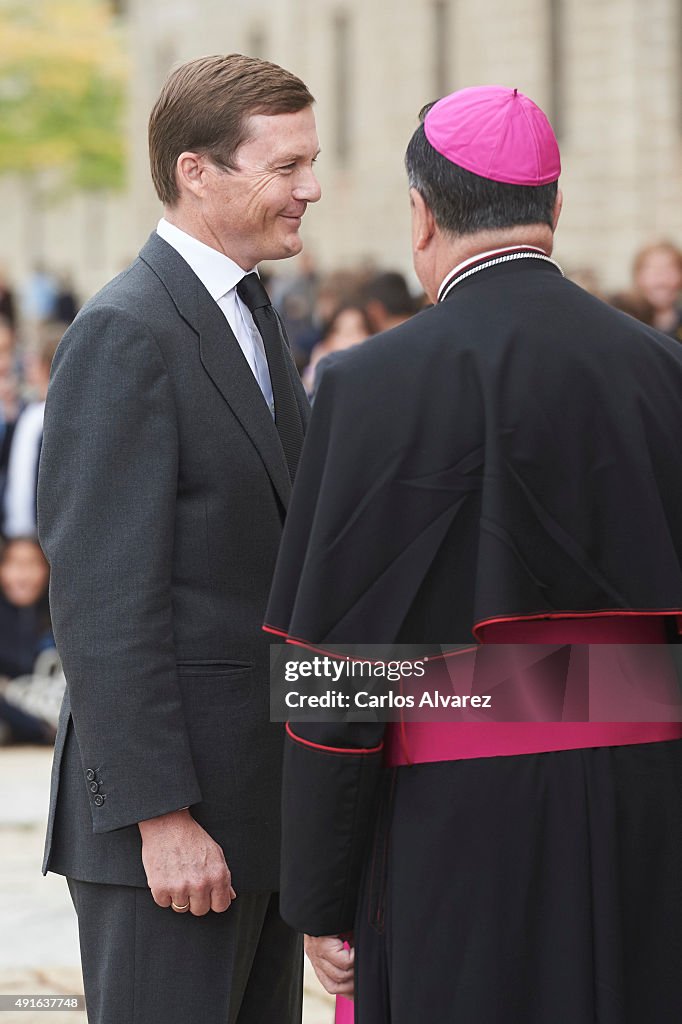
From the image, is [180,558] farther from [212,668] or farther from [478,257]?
[478,257]

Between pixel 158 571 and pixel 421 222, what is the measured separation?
2.17 feet

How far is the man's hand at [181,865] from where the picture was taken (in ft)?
8.52

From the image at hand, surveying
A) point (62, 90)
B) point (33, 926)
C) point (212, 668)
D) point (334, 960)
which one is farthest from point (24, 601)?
point (62, 90)

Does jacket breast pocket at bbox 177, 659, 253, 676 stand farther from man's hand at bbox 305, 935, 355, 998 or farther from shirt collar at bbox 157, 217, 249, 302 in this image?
shirt collar at bbox 157, 217, 249, 302

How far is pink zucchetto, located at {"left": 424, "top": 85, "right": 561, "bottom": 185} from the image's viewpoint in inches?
92.2

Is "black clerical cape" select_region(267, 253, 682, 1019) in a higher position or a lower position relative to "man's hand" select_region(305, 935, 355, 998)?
higher

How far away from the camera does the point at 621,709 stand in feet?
7.78

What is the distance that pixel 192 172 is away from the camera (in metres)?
2.76

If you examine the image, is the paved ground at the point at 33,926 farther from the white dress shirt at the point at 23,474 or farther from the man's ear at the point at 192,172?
the man's ear at the point at 192,172

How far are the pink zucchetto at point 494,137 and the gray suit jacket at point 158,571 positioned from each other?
1.84 ft

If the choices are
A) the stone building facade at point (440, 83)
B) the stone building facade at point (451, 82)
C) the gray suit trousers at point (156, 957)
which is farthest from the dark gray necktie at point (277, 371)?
the stone building facade at point (440, 83)

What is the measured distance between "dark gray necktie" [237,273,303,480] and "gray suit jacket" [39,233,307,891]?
0.07 meters

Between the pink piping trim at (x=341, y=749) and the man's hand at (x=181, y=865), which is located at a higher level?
the pink piping trim at (x=341, y=749)

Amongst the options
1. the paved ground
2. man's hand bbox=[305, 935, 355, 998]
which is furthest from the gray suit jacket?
the paved ground
